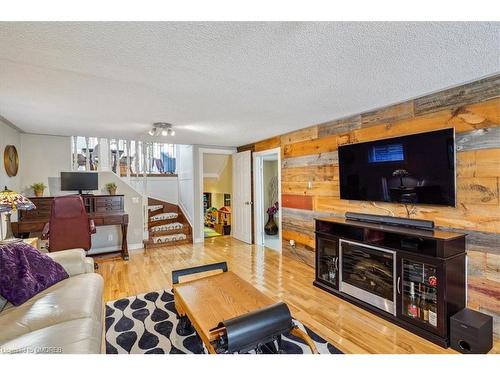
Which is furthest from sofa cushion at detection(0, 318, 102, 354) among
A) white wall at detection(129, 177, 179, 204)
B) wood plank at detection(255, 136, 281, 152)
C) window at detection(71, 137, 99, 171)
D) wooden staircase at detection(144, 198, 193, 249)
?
white wall at detection(129, 177, 179, 204)

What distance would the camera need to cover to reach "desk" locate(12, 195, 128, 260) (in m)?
3.66

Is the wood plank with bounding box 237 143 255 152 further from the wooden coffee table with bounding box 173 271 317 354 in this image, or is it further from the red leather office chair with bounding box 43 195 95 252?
the wooden coffee table with bounding box 173 271 317 354

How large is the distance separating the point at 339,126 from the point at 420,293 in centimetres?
216

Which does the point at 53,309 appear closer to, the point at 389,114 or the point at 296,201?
the point at 296,201

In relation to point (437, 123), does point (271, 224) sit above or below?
below

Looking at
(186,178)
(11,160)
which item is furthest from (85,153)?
(186,178)

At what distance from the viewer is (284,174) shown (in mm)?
4434

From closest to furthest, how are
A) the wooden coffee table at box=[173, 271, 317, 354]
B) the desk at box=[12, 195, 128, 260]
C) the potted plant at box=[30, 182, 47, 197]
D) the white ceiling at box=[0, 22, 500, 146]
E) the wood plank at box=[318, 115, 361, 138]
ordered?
the white ceiling at box=[0, 22, 500, 146]
the wooden coffee table at box=[173, 271, 317, 354]
the wood plank at box=[318, 115, 361, 138]
the desk at box=[12, 195, 128, 260]
the potted plant at box=[30, 182, 47, 197]

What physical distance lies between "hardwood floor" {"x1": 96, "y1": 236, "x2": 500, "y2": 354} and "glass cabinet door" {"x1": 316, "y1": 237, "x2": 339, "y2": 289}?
186 millimetres

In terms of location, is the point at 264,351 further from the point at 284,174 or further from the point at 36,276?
the point at 284,174

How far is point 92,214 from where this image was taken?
4258 mm

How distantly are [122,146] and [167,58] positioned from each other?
13.6 ft

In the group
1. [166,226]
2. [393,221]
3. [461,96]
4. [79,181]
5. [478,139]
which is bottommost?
[166,226]
